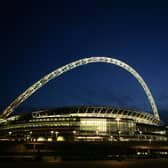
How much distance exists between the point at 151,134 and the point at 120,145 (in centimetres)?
6237

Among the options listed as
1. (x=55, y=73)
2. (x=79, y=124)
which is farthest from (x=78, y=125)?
(x=55, y=73)

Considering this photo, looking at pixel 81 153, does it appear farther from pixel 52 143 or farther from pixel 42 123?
pixel 42 123

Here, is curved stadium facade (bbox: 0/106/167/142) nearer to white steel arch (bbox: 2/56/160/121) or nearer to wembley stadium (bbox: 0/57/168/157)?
wembley stadium (bbox: 0/57/168/157)

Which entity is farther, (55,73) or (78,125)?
(55,73)

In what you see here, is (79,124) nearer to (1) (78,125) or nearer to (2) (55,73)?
(1) (78,125)

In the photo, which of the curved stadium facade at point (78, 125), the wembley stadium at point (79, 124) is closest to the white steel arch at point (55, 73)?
the wembley stadium at point (79, 124)

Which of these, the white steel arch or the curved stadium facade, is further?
the white steel arch

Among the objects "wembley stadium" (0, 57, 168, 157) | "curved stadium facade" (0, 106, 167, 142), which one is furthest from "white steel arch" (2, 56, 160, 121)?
"curved stadium facade" (0, 106, 167, 142)

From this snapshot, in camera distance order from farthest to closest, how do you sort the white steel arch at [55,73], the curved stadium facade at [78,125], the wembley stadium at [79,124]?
the white steel arch at [55,73] < the curved stadium facade at [78,125] < the wembley stadium at [79,124]

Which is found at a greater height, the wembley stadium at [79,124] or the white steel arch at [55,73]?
the white steel arch at [55,73]

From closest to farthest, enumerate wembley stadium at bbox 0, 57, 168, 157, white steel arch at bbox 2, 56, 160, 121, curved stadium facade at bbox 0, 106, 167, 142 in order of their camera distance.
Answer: wembley stadium at bbox 0, 57, 168, 157, curved stadium facade at bbox 0, 106, 167, 142, white steel arch at bbox 2, 56, 160, 121

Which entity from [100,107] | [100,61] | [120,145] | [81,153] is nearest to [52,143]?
[81,153]

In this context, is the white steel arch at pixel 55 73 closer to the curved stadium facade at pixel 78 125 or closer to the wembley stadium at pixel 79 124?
the wembley stadium at pixel 79 124

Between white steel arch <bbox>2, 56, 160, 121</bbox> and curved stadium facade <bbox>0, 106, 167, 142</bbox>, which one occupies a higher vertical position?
white steel arch <bbox>2, 56, 160, 121</bbox>
